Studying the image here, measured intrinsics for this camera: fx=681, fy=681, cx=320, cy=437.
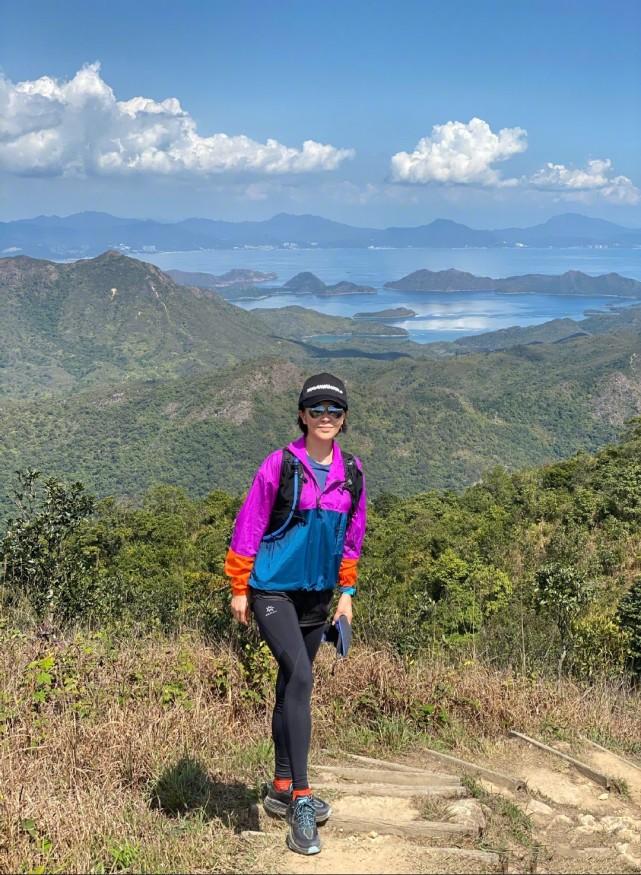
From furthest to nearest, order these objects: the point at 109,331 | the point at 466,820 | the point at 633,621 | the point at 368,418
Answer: the point at 109,331, the point at 368,418, the point at 633,621, the point at 466,820

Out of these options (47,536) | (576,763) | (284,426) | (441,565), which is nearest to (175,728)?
(576,763)

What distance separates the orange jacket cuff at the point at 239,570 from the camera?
2676 millimetres

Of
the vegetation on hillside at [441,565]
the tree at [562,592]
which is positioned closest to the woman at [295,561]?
the vegetation on hillside at [441,565]

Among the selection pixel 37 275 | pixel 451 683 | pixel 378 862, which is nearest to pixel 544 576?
pixel 451 683

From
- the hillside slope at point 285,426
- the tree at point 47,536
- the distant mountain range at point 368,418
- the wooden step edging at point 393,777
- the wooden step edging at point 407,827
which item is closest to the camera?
the wooden step edging at point 407,827

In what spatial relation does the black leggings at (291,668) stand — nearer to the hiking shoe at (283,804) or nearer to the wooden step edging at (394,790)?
the hiking shoe at (283,804)

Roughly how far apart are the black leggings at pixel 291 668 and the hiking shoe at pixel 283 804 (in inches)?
3.8

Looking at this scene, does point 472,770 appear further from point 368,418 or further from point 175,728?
point 368,418

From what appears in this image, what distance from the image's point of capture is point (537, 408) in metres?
102

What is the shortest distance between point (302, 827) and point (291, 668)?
55 cm

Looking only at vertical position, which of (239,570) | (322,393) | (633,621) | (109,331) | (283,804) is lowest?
(633,621)

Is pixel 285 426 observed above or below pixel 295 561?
below

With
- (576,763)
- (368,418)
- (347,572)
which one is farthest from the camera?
(368,418)

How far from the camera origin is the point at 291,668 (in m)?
2.67
